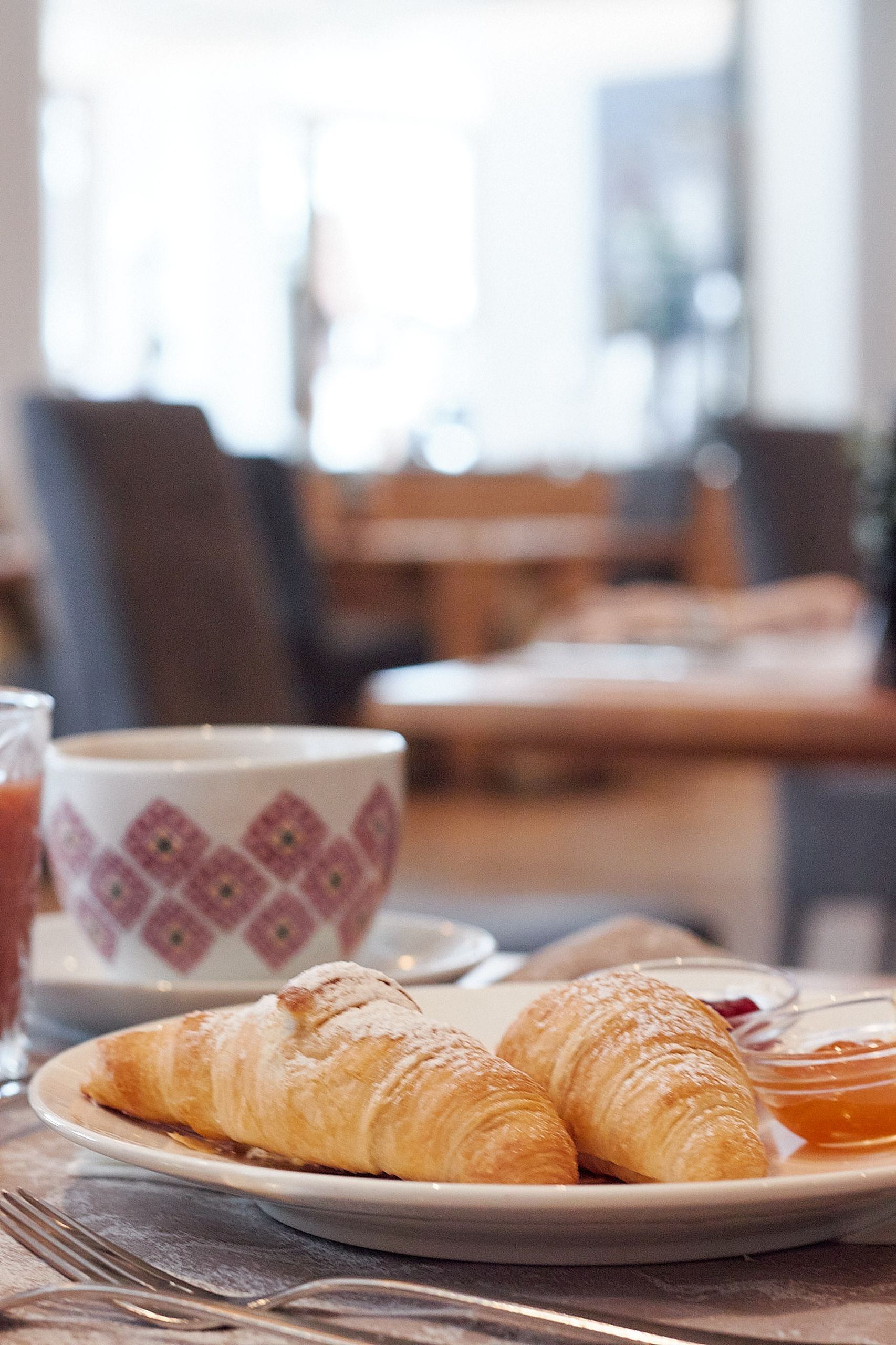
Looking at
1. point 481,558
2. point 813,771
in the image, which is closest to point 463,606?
point 481,558

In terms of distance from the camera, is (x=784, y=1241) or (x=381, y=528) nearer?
(x=784, y=1241)

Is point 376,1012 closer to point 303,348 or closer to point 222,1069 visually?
point 222,1069

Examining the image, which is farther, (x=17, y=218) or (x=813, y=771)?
(x=17, y=218)

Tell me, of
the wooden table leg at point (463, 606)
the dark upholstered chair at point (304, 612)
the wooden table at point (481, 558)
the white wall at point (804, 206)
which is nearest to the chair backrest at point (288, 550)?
the dark upholstered chair at point (304, 612)

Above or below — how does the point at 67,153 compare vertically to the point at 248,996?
above

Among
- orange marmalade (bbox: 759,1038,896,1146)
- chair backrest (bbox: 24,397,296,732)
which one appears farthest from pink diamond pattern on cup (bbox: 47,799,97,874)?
chair backrest (bbox: 24,397,296,732)

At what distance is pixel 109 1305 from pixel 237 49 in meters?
9.63

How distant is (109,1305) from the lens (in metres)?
0.37

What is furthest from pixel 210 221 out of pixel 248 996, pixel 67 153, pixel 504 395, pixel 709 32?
pixel 248 996

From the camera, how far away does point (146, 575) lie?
1.60 m

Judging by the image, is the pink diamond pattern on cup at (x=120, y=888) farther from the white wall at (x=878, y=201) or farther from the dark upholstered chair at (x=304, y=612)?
the white wall at (x=878, y=201)

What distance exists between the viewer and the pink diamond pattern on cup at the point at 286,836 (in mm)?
608

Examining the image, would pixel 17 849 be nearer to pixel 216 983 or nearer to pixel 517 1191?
pixel 216 983

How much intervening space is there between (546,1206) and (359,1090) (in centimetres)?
5
